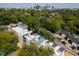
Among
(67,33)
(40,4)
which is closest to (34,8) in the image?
(40,4)

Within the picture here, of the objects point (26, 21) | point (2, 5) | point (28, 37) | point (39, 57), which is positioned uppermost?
point (2, 5)

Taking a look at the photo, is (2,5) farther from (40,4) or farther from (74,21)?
(74,21)

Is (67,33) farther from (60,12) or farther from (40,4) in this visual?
(40,4)

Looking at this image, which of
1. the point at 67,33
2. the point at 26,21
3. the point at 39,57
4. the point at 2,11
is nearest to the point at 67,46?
the point at 67,33

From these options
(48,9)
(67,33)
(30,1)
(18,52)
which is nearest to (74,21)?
(67,33)

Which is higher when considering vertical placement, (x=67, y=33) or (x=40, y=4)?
(x=40, y=4)

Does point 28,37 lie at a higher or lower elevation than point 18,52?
higher
